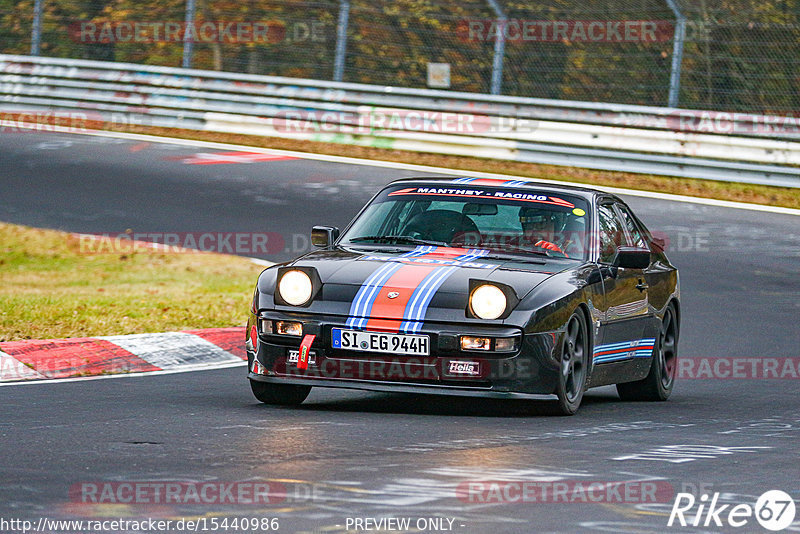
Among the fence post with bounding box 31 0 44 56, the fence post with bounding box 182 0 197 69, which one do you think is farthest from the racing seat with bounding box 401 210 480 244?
the fence post with bounding box 31 0 44 56

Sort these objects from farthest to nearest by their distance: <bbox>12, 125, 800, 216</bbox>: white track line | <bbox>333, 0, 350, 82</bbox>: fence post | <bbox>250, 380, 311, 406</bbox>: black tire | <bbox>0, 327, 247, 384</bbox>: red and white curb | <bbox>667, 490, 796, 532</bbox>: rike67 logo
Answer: <bbox>333, 0, 350, 82</bbox>: fence post → <bbox>12, 125, 800, 216</bbox>: white track line → <bbox>0, 327, 247, 384</bbox>: red and white curb → <bbox>250, 380, 311, 406</bbox>: black tire → <bbox>667, 490, 796, 532</bbox>: rike67 logo

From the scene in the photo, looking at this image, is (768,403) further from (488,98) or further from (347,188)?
(488,98)

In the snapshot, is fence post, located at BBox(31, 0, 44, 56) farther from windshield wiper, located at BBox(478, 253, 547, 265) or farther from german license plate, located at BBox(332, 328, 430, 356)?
german license plate, located at BBox(332, 328, 430, 356)

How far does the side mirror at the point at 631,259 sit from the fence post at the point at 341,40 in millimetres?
14545

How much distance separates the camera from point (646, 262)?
875cm

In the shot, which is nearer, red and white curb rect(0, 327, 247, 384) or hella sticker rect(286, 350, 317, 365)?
hella sticker rect(286, 350, 317, 365)

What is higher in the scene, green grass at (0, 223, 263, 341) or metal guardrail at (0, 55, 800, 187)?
metal guardrail at (0, 55, 800, 187)

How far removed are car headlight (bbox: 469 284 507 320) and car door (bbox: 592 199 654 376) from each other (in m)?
1.03

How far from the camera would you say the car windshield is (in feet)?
28.4

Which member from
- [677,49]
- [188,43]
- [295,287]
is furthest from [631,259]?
[188,43]

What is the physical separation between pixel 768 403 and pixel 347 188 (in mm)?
10827

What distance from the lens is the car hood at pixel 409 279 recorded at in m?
7.57

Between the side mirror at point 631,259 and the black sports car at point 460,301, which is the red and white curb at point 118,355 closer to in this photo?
the black sports car at point 460,301

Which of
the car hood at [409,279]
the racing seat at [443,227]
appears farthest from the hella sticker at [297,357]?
the racing seat at [443,227]
